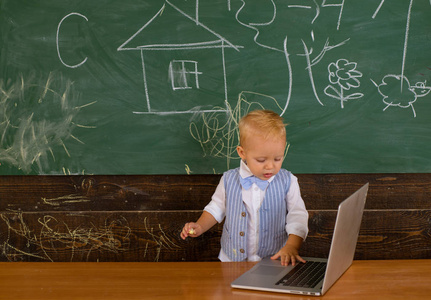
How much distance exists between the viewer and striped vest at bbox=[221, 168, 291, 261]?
7.34 ft

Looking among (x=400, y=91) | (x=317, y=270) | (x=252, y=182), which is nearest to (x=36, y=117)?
(x=252, y=182)

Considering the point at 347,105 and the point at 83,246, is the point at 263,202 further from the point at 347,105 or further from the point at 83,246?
the point at 83,246

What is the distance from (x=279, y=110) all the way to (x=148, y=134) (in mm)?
735

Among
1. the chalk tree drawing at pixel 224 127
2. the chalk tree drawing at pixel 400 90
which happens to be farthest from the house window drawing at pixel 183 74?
the chalk tree drawing at pixel 400 90

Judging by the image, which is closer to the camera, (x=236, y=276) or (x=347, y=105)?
(x=236, y=276)

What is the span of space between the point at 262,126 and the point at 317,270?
62cm

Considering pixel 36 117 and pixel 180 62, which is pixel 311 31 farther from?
pixel 36 117

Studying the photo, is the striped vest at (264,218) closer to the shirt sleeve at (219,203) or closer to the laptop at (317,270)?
the shirt sleeve at (219,203)

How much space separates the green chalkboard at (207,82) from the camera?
2.85 meters

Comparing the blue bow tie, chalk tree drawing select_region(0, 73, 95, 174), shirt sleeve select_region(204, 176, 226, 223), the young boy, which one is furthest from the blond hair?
chalk tree drawing select_region(0, 73, 95, 174)

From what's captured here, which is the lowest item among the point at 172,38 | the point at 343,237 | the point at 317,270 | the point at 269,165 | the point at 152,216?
the point at 152,216

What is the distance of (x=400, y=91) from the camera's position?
288 centimetres

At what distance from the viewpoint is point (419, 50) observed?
284cm

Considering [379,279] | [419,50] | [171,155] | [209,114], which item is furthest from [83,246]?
[419,50]
